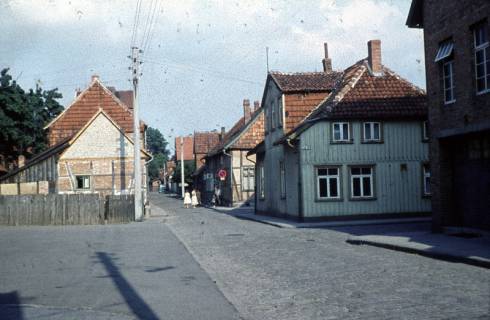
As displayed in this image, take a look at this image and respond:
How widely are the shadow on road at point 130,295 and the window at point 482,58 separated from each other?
34.8ft

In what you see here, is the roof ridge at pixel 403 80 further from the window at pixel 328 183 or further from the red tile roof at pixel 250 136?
the red tile roof at pixel 250 136

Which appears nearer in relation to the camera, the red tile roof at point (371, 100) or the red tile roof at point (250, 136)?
the red tile roof at point (371, 100)

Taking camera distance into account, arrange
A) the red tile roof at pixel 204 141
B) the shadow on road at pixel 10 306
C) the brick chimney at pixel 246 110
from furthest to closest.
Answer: the red tile roof at pixel 204 141
the brick chimney at pixel 246 110
the shadow on road at pixel 10 306

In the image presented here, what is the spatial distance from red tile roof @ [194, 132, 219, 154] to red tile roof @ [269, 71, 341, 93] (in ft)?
169

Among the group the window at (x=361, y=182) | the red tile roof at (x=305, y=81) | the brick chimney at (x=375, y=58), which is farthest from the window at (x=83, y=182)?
the brick chimney at (x=375, y=58)

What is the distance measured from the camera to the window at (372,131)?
2816 centimetres

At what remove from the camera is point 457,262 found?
12.6m

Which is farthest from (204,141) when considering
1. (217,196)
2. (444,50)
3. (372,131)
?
(444,50)

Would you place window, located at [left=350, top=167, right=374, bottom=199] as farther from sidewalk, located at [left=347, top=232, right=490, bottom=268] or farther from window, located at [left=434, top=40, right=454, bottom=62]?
window, located at [left=434, top=40, right=454, bottom=62]

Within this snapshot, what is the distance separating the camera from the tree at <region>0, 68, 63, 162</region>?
46344 millimetres

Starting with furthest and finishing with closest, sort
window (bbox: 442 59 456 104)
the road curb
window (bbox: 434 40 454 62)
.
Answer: window (bbox: 442 59 456 104)
window (bbox: 434 40 454 62)
the road curb

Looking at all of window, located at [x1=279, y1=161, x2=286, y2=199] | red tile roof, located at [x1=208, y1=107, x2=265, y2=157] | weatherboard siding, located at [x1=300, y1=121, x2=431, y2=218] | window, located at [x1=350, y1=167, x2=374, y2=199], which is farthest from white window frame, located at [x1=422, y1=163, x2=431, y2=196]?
red tile roof, located at [x1=208, y1=107, x2=265, y2=157]

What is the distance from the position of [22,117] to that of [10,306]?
137ft

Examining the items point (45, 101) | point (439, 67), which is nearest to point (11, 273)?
point (439, 67)
